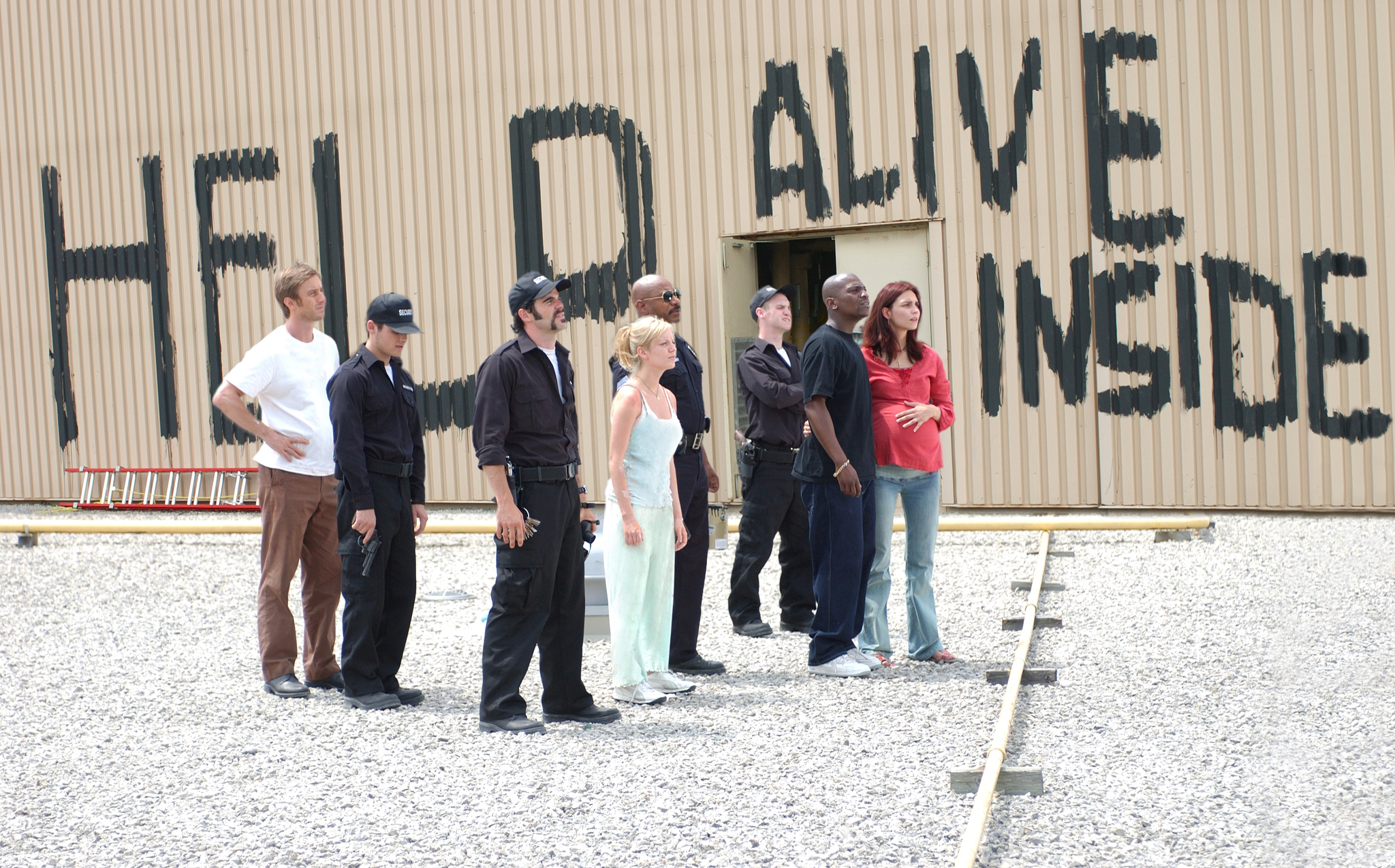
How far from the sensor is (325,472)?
6016 millimetres

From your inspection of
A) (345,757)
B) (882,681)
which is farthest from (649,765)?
(882,681)

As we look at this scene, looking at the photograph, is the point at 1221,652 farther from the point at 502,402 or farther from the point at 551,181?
the point at 551,181

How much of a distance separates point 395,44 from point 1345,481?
9.41 metres

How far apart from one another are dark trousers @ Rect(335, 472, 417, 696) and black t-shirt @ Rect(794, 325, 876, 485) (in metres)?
1.76

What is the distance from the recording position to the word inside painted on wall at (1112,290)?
33.4ft

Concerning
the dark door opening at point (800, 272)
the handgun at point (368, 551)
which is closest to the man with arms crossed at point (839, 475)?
the handgun at point (368, 551)

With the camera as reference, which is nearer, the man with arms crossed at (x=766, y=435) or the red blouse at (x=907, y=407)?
the red blouse at (x=907, y=407)

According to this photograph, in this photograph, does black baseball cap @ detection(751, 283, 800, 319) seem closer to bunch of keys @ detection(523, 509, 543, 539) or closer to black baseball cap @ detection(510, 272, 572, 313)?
black baseball cap @ detection(510, 272, 572, 313)

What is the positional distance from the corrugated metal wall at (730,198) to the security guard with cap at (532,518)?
657 centimetres

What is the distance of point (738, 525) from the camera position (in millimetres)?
9156

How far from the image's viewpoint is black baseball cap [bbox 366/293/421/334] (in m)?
5.68

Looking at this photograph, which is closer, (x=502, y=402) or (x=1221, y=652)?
(x=502, y=402)

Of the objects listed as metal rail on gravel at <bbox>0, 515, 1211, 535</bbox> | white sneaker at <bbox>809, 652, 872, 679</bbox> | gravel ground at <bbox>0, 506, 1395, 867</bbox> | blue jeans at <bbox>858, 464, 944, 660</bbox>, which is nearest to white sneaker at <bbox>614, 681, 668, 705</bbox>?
gravel ground at <bbox>0, 506, 1395, 867</bbox>

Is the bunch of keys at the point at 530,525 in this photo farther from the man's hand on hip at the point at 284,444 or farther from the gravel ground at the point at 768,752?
the man's hand on hip at the point at 284,444
